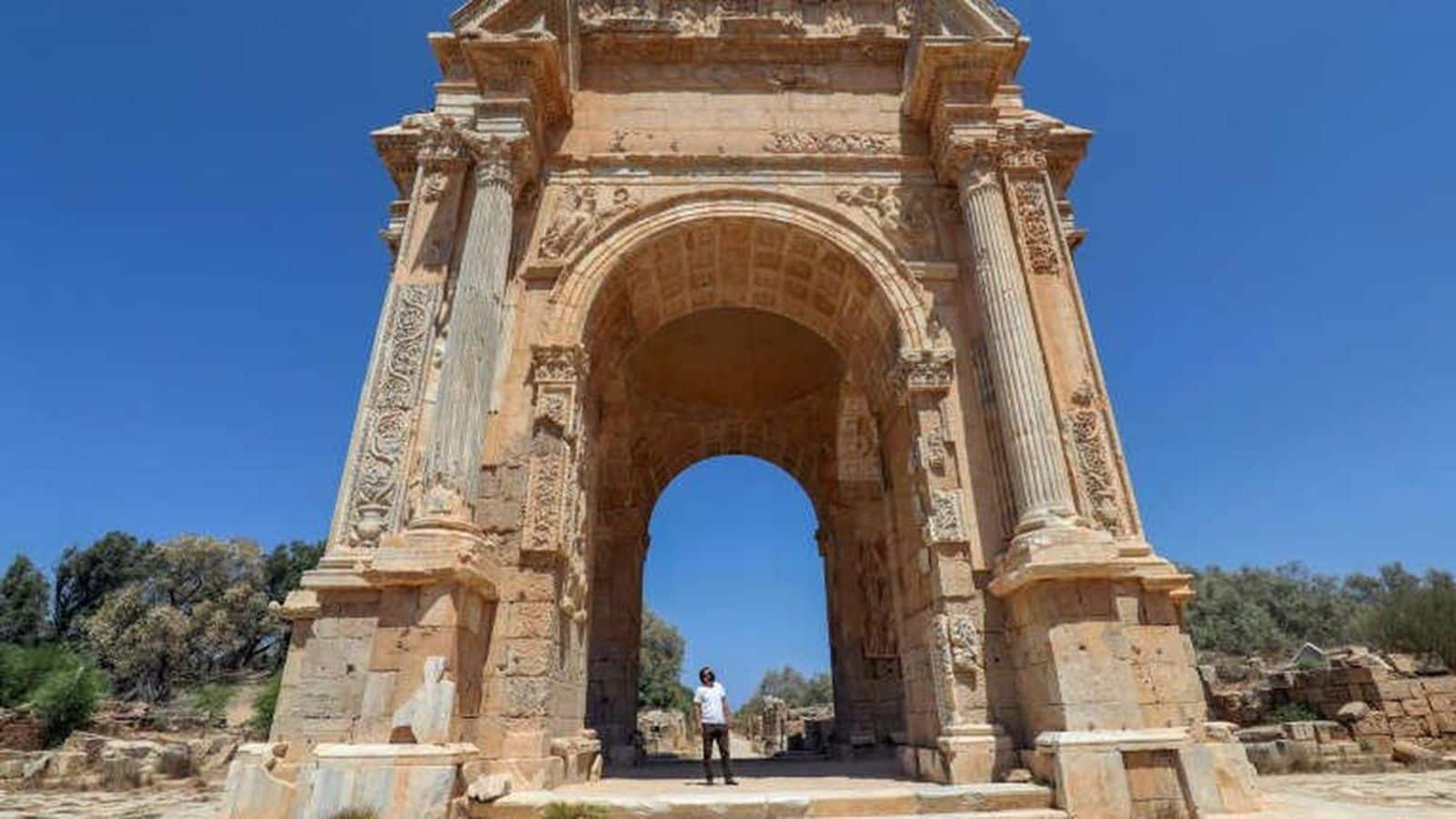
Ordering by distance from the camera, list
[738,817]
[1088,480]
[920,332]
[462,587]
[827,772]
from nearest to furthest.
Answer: [738,817], [462,587], [1088,480], [920,332], [827,772]

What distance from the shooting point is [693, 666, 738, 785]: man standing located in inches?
336

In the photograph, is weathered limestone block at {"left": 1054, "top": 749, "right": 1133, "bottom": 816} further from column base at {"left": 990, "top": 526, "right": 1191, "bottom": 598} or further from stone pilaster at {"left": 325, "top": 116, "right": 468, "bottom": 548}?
stone pilaster at {"left": 325, "top": 116, "right": 468, "bottom": 548}

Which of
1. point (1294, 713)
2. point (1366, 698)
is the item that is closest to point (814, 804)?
point (1366, 698)

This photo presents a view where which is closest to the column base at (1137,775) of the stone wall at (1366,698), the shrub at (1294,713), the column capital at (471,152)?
the column capital at (471,152)

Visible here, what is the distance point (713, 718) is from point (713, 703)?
19cm

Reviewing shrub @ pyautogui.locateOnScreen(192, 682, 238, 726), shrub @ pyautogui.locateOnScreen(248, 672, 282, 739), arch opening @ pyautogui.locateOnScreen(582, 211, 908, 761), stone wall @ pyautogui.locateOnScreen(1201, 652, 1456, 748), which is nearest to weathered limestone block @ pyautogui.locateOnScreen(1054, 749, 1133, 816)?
arch opening @ pyautogui.locateOnScreen(582, 211, 908, 761)

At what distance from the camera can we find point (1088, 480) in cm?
806

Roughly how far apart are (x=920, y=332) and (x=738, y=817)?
6.04m

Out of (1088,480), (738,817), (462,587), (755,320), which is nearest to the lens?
(738,817)

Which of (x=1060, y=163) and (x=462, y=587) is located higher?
(x=1060, y=163)

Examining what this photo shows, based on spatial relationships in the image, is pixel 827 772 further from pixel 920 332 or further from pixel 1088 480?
pixel 920 332

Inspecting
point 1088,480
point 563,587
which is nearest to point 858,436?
point 1088,480

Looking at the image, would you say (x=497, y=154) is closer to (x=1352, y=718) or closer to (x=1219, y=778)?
(x=1219, y=778)

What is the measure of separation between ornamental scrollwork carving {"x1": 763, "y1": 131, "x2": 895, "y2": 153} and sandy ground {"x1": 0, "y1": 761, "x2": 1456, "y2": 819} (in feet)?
27.3
